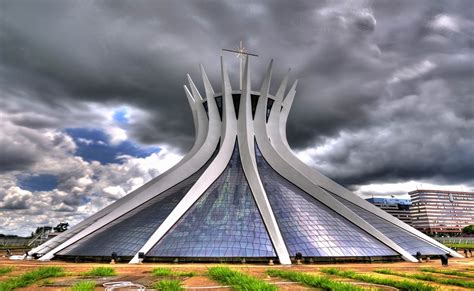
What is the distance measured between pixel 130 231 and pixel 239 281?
1656 cm

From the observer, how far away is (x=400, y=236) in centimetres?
2411

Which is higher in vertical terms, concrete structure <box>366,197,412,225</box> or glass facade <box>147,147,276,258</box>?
concrete structure <box>366,197,412,225</box>

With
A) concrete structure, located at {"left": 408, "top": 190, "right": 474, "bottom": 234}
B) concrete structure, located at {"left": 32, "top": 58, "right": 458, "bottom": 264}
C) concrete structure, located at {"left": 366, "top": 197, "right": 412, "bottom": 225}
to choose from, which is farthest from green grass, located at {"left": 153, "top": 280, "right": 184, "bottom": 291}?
concrete structure, located at {"left": 408, "top": 190, "right": 474, "bottom": 234}

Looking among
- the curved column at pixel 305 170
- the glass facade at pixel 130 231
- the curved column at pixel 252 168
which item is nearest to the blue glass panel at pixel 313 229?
the curved column at pixel 252 168

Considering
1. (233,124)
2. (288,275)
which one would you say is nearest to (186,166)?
(233,124)

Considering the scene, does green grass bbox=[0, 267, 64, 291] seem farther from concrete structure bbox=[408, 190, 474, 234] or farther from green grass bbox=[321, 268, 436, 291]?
concrete structure bbox=[408, 190, 474, 234]

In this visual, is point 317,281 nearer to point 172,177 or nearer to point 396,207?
point 172,177

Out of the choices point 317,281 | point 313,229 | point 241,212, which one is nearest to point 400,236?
point 313,229

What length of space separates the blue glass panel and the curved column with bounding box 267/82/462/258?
3870 mm

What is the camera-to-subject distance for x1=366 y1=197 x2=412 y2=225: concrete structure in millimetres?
142000

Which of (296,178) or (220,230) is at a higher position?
(296,178)

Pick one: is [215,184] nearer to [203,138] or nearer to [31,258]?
[203,138]

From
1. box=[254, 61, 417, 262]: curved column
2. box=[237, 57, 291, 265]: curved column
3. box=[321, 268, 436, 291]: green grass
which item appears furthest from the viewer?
box=[254, 61, 417, 262]: curved column

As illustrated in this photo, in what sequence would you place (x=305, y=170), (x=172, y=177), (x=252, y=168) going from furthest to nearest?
(x=305, y=170), (x=172, y=177), (x=252, y=168)
